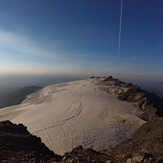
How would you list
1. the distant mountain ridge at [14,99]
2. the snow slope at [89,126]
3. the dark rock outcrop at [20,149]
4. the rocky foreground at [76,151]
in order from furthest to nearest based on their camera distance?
the distant mountain ridge at [14,99], the snow slope at [89,126], the dark rock outcrop at [20,149], the rocky foreground at [76,151]

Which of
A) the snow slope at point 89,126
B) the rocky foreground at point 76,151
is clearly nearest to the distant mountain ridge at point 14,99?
the snow slope at point 89,126

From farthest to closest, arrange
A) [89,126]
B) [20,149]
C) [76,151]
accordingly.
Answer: [89,126]
[76,151]
[20,149]

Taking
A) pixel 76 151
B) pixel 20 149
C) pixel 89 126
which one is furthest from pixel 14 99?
pixel 76 151

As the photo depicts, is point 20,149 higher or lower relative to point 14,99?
higher

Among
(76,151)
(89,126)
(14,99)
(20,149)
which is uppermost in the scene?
(20,149)

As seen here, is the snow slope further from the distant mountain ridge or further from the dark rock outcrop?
the distant mountain ridge

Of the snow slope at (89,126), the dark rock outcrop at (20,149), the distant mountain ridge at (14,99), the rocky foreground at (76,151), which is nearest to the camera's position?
the rocky foreground at (76,151)

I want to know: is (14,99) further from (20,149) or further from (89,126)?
(20,149)

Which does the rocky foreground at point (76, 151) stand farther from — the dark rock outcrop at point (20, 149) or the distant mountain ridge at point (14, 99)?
the distant mountain ridge at point (14, 99)

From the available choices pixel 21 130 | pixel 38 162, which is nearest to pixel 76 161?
pixel 38 162

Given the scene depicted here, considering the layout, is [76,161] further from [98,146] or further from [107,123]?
[107,123]

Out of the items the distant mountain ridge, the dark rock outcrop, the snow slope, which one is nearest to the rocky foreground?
the dark rock outcrop
